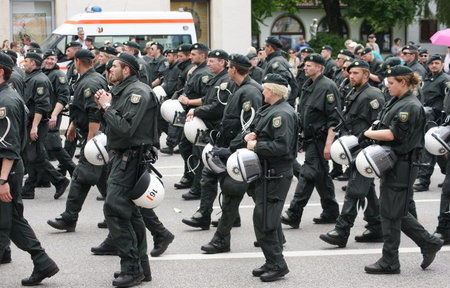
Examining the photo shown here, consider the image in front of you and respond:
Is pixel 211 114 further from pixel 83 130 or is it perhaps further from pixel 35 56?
pixel 35 56

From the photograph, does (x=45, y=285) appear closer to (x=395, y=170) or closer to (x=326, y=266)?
(x=326, y=266)

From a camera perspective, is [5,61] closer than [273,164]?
Yes

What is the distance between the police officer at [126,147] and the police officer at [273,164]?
975mm

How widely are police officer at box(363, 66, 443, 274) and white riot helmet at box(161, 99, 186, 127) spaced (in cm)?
427

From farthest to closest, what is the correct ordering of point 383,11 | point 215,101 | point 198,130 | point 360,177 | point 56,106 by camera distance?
1. point 383,11
2. point 56,106
3. point 198,130
4. point 215,101
5. point 360,177

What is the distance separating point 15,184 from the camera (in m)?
8.04

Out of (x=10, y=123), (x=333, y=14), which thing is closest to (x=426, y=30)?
(x=333, y=14)

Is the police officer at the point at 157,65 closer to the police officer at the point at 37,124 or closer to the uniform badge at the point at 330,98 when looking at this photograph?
the police officer at the point at 37,124

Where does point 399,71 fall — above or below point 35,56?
above

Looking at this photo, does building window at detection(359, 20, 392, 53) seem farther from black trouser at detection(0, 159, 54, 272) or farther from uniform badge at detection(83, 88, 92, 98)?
black trouser at detection(0, 159, 54, 272)

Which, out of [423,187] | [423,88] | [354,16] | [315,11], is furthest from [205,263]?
[315,11]

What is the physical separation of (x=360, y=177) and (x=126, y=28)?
14241 millimetres

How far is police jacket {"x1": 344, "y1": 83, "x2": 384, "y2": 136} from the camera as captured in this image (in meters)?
10.3

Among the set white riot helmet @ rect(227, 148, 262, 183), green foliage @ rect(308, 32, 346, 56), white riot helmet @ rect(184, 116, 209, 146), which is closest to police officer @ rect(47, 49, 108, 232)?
white riot helmet @ rect(184, 116, 209, 146)
